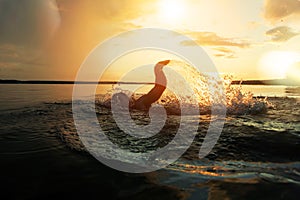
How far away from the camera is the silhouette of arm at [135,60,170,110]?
13594 millimetres

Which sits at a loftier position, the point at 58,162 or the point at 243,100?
the point at 243,100

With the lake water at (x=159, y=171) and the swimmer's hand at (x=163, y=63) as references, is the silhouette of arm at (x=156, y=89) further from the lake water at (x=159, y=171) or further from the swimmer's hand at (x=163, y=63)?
the lake water at (x=159, y=171)

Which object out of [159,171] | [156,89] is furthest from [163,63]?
[159,171]

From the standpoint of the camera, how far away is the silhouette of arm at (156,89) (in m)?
13.6

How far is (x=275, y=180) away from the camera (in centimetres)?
404

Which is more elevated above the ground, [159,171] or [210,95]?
[210,95]

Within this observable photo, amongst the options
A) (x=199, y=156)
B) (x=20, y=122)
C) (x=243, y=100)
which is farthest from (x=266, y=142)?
(x=20, y=122)

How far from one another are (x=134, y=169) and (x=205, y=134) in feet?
12.1

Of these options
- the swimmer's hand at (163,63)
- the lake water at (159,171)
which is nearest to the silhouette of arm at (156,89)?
the swimmer's hand at (163,63)

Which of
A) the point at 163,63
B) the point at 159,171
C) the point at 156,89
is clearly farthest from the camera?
the point at 156,89

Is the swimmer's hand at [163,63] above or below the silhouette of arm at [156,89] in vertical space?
above

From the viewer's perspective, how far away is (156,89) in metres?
14.4

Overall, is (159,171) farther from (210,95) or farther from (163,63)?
(210,95)

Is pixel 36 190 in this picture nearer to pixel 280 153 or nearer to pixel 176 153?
pixel 176 153
